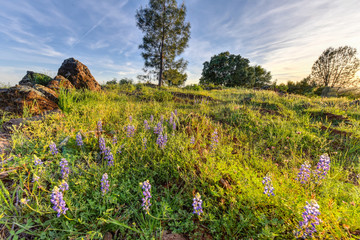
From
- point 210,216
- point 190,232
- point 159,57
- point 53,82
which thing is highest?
point 159,57

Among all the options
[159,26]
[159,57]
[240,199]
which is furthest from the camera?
[159,57]

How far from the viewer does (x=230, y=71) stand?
3366 cm

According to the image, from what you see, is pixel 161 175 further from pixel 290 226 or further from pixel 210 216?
pixel 290 226

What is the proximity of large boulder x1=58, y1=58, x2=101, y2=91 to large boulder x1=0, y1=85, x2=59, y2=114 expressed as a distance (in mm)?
3053

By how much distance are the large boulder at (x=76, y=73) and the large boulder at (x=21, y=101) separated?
3.05 metres

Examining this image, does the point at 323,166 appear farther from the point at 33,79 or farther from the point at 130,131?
the point at 33,79

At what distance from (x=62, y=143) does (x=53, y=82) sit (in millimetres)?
4415

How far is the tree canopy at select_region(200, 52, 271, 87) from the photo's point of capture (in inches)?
1287

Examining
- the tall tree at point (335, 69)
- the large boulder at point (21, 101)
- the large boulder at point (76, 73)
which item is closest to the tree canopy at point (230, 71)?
the tall tree at point (335, 69)

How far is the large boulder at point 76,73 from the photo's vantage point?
6.87 metres

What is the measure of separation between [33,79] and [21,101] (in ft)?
11.8

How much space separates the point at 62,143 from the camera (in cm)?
248

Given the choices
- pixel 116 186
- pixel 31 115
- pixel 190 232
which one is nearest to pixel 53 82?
pixel 31 115

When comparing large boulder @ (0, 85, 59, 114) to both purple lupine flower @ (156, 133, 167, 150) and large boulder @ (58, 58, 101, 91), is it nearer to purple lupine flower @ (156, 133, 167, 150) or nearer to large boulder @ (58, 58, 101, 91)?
large boulder @ (58, 58, 101, 91)
